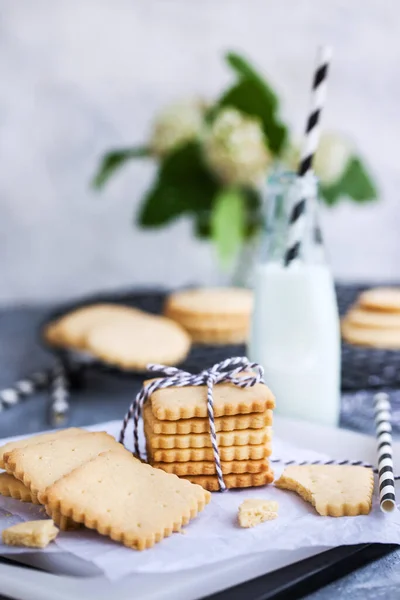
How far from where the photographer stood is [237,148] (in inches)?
73.0

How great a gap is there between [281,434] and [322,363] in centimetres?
17

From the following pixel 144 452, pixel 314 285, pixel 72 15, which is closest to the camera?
pixel 144 452

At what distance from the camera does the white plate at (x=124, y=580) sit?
26.8 inches

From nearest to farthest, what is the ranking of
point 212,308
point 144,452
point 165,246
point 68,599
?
point 68,599, point 144,452, point 212,308, point 165,246

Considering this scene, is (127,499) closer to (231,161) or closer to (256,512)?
(256,512)

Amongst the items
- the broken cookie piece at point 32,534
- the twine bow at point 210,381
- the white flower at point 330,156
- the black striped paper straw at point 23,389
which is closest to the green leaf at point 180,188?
the white flower at point 330,156

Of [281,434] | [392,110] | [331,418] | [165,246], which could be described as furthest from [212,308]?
[392,110]

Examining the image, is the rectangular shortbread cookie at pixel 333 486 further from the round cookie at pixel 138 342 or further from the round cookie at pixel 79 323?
the round cookie at pixel 79 323

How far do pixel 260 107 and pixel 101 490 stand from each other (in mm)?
1324

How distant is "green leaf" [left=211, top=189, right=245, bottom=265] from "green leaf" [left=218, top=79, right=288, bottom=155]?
0.15 metres

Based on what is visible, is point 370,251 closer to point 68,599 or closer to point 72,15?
point 72,15

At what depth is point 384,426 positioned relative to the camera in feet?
3.45

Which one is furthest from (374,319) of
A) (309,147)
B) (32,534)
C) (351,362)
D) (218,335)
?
(32,534)

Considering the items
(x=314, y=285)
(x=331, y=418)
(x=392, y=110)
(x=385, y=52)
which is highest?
(x=385, y=52)
